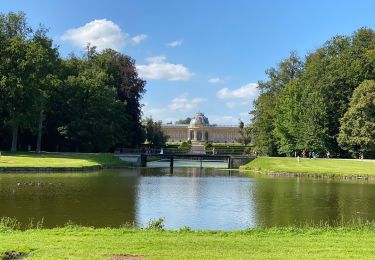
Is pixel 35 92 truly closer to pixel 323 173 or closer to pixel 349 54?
pixel 323 173

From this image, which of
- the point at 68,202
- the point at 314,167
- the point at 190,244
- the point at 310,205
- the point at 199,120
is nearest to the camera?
the point at 190,244

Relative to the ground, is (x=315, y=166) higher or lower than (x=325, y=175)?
higher

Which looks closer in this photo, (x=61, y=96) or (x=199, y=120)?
(x=61, y=96)

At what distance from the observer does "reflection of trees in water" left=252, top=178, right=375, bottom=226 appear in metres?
17.6

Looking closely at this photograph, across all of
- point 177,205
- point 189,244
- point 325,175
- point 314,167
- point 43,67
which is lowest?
point 177,205

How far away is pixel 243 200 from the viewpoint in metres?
22.9

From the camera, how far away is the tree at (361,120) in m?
52.8

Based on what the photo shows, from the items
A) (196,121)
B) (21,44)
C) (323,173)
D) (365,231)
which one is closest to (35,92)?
(21,44)

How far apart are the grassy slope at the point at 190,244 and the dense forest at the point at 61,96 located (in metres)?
41.8

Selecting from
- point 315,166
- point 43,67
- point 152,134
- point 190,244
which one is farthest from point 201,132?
point 190,244

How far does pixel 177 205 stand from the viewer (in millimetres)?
20734

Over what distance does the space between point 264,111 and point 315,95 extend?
1319 centimetres

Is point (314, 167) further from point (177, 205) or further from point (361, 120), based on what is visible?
point (177, 205)

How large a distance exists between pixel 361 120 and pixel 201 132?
412 ft
